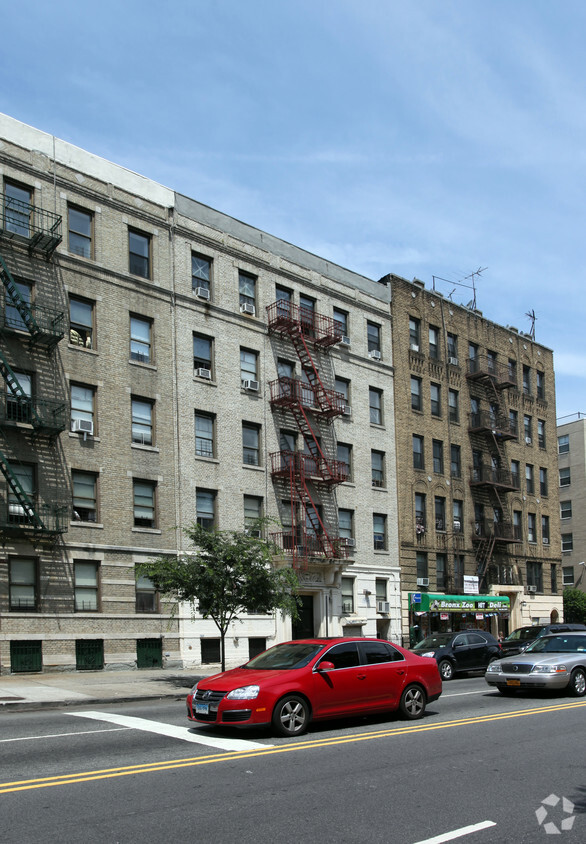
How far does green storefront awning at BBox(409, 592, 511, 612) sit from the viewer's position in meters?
37.7

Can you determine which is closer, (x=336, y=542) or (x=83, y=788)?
(x=83, y=788)

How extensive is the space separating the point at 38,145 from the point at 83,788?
2329 cm

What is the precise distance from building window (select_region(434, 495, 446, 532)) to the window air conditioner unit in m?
19.6

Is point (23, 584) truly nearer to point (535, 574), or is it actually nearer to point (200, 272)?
point (200, 272)

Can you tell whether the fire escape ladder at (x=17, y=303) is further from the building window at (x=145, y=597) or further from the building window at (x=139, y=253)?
the building window at (x=145, y=597)

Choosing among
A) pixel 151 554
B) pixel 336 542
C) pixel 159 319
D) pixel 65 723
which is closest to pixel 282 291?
pixel 159 319

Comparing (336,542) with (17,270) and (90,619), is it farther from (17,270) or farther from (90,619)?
(17,270)

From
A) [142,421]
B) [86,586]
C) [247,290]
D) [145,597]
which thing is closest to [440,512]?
[247,290]

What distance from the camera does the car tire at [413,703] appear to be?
13523 millimetres

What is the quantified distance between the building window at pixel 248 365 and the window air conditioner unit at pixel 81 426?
24.1ft

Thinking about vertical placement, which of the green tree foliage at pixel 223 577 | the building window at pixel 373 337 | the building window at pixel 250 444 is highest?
the building window at pixel 373 337

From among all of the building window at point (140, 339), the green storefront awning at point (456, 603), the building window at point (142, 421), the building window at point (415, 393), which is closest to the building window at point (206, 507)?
the building window at point (142, 421)

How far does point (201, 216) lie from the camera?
32.1 meters

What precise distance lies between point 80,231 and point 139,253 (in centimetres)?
239
